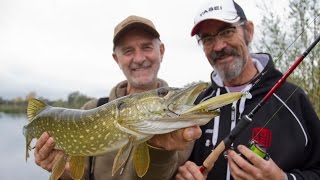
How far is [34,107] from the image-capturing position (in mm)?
3070

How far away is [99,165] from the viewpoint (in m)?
2.94

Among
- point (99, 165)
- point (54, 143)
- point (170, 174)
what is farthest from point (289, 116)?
point (54, 143)

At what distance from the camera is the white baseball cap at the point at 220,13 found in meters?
2.88

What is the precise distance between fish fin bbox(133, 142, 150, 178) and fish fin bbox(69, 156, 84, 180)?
52 cm

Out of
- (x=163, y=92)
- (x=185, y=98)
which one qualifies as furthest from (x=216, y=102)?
(x=163, y=92)

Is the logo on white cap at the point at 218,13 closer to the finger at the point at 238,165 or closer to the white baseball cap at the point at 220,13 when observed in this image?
the white baseball cap at the point at 220,13

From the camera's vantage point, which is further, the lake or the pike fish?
the lake

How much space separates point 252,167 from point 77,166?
3.86ft

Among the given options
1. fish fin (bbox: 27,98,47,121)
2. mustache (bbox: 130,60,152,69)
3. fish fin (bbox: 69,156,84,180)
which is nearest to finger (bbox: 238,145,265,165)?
fish fin (bbox: 69,156,84,180)

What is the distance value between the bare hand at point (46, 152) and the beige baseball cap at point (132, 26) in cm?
97

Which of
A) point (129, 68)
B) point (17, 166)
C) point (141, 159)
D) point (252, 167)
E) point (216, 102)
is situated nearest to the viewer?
point (216, 102)

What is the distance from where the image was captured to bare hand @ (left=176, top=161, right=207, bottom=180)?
2346mm

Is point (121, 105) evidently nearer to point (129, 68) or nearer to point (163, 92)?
point (163, 92)

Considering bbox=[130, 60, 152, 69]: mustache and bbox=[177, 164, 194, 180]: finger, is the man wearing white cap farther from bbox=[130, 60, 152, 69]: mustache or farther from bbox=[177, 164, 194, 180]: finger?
bbox=[130, 60, 152, 69]: mustache
